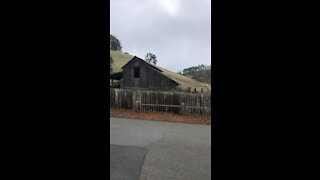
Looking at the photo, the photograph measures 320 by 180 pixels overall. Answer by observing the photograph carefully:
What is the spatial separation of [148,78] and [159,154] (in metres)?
14.6

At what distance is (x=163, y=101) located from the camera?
1597 cm

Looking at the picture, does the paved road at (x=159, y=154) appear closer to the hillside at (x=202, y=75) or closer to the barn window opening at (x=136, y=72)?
the barn window opening at (x=136, y=72)

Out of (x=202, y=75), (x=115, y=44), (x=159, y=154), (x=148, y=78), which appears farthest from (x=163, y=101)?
(x=115, y=44)

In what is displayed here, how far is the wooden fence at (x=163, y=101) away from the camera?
49.5 feet

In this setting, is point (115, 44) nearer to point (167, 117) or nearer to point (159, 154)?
point (167, 117)

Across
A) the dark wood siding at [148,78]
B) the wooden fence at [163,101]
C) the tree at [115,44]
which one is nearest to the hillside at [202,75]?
the dark wood siding at [148,78]

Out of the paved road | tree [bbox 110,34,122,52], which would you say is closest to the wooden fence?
the paved road

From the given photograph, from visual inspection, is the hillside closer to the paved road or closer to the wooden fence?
the wooden fence

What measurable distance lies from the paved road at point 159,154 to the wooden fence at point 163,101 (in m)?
4.93
